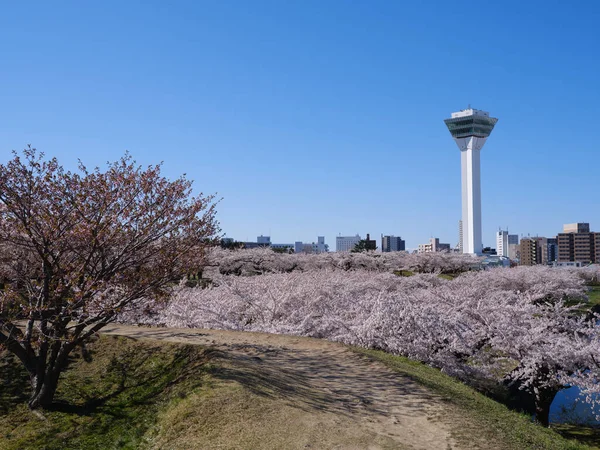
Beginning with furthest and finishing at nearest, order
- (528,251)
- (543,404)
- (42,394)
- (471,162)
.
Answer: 1. (528,251)
2. (471,162)
3. (543,404)
4. (42,394)

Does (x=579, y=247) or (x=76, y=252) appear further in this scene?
(x=579, y=247)

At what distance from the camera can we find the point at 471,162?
101 metres

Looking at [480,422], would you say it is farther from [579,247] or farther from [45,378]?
[579,247]

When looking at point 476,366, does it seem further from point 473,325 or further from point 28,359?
point 28,359

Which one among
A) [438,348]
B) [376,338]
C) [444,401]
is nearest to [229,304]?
[376,338]

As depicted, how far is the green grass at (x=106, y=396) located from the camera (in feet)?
24.9

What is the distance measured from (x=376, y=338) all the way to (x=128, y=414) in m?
6.91

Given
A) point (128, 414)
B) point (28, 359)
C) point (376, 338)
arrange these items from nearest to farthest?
point (128, 414), point (28, 359), point (376, 338)

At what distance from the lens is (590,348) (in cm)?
1214

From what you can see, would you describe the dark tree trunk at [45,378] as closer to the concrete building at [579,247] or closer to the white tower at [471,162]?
the white tower at [471,162]

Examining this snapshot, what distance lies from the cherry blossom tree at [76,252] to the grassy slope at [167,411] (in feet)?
2.70

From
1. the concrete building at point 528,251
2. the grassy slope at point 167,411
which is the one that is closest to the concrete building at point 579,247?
the concrete building at point 528,251

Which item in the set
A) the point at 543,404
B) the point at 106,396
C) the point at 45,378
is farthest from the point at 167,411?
the point at 543,404

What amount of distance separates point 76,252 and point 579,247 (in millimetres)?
143192
